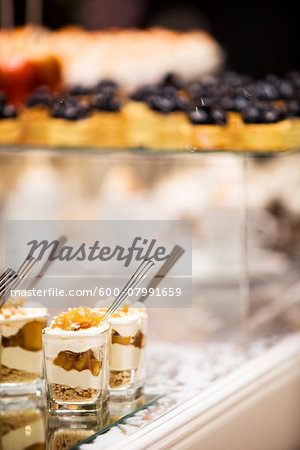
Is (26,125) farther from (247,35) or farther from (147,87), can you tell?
(247,35)

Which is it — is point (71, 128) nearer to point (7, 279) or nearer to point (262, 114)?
point (262, 114)

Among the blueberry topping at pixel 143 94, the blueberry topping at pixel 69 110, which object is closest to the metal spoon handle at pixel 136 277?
the blueberry topping at pixel 69 110

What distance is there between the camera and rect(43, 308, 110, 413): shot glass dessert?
4.49 feet

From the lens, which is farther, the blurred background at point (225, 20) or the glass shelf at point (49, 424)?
the blurred background at point (225, 20)

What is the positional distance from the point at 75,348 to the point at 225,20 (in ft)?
14.9

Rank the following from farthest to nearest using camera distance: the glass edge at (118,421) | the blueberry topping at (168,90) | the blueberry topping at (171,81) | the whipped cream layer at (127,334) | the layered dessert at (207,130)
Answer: the blueberry topping at (171,81) → the blueberry topping at (168,90) → the layered dessert at (207,130) → the whipped cream layer at (127,334) → the glass edge at (118,421)

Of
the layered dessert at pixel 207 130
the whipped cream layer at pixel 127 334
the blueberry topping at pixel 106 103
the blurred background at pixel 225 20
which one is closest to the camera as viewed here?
the whipped cream layer at pixel 127 334

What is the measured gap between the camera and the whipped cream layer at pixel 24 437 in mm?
1372

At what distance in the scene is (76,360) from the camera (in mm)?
1382

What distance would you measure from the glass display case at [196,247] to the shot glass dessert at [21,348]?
0.20ft

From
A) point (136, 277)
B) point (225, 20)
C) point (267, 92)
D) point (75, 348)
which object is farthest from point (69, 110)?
point (225, 20)

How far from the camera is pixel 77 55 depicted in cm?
→ 442

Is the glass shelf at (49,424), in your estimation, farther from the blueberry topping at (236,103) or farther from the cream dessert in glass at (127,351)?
the blueberry topping at (236,103)

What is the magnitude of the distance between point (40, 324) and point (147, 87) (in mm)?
966
